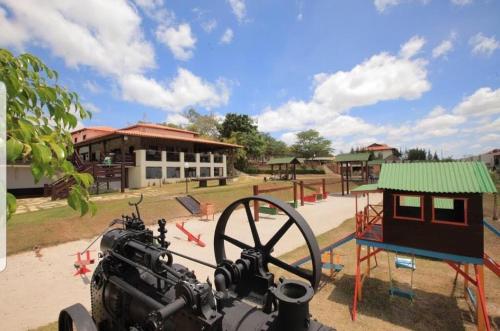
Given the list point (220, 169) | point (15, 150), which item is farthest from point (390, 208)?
point (220, 169)

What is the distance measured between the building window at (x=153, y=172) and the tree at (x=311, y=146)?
49.8 m

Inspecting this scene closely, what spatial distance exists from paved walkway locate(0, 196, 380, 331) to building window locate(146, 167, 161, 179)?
617 inches

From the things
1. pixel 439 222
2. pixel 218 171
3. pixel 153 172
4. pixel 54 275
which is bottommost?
pixel 54 275

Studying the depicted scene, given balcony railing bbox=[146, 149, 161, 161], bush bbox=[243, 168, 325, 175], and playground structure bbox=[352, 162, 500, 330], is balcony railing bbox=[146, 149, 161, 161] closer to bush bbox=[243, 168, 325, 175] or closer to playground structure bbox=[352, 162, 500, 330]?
playground structure bbox=[352, 162, 500, 330]

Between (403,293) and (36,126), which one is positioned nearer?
(36,126)

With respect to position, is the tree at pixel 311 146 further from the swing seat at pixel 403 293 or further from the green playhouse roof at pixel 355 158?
the swing seat at pixel 403 293

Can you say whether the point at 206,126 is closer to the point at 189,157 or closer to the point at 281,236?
the point at 189,157

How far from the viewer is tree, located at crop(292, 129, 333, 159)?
242 feet

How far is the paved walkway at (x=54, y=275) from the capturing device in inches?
271

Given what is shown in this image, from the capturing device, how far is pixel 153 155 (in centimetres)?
3144

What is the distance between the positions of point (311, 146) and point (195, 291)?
2922 inches

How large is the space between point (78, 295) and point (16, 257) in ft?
18.3

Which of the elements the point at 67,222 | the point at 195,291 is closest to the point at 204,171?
the point at 67,222

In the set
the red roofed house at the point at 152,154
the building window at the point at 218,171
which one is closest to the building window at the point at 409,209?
the red roofed house at the point at 152,154
